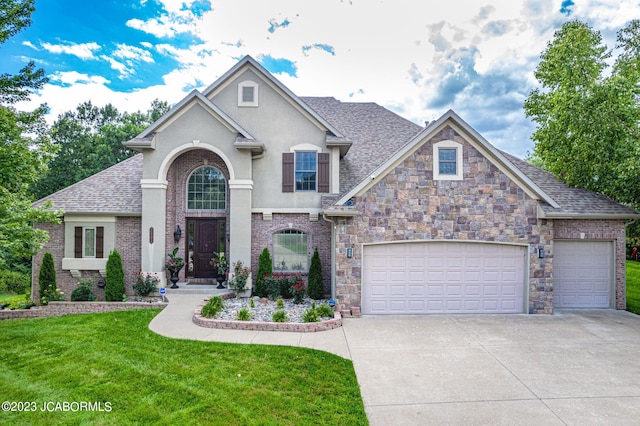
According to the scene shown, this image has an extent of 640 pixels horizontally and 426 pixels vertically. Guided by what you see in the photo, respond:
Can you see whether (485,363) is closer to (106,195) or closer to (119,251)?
(119,251)

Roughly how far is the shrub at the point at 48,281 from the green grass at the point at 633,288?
1953 centimetres

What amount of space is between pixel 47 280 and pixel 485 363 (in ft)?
45.2

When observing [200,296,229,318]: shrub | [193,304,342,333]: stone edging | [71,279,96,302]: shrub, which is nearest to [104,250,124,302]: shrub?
[71,279,96,302]: shrub

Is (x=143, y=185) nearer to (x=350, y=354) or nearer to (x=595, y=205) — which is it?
(x=350, y=354)

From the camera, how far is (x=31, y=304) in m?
10.8

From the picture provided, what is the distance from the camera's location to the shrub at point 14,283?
21172 millimetres

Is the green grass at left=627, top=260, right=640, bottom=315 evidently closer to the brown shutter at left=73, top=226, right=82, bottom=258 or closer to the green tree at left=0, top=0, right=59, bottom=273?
the green tree at left=0, top=0, right=59, bottom=273

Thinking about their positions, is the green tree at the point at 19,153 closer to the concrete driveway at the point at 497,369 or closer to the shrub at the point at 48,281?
the shrub at the point at 48,281

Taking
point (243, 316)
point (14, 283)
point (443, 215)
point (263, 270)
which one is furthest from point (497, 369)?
point (14, 283)

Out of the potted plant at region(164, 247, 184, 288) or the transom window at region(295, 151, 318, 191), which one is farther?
the transom window at region(295, 151, 318, 191)

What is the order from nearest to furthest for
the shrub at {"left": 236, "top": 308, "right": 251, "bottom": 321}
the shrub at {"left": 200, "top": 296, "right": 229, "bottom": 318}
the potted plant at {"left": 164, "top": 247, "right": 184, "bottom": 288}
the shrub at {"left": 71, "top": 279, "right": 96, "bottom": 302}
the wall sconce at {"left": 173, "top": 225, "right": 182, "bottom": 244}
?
the shrub at {"left": 236, "top": 308, "right": 251, "bottom": 321}
the shrub at {"left": 200, "top": 296, "right": 229, "bottom": 318}
the shrub at {"left": 71, "top": 279, "right": 96, "bottom": 302}
the potted plant at {"left": 164, "top": 247, "right": 184, "bottom": 288}
the wall sconce at {"left": 173, "top": 225, "right": 182, "bottom": 244}

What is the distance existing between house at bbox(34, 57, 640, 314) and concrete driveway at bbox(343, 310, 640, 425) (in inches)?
48.7

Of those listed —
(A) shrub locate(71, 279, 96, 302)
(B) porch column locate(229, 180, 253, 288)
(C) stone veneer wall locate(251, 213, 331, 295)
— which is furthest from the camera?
(C) stone veneer wall locate(251, 213, 331, 295)

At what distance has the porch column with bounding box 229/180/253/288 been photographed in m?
11.7
